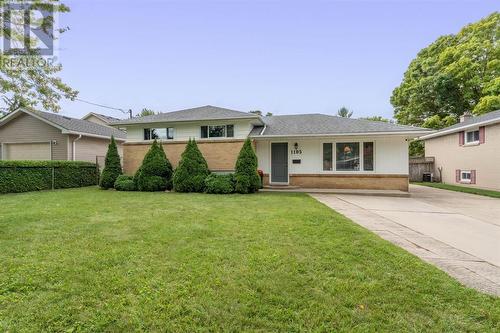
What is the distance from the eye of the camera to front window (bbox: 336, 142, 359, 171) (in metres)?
12.8

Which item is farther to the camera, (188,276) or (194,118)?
(194,118)

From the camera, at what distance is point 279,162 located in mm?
13766

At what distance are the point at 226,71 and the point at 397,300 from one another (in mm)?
19852

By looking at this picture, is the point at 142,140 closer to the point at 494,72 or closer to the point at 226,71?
the point at 226,71

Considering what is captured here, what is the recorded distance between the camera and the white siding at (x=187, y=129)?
44.4ft

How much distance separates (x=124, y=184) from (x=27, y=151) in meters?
8.79

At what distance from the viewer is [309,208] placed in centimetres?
781

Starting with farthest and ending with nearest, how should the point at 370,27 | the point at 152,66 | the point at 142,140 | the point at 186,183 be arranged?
the point at 152,66 → the point at 142,140 → the point at 370,27 → the point at 186,183

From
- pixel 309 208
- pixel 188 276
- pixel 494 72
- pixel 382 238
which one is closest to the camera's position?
pixel 188 276

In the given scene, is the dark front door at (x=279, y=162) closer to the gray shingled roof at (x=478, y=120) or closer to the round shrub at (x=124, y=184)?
the round shrub at (x=124, y=184)

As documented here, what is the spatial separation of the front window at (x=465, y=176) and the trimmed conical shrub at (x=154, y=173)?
1737 cm

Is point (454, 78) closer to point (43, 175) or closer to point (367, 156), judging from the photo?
point (367, 156)

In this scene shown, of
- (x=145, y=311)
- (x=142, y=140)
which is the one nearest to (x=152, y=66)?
(x=142, y=140)

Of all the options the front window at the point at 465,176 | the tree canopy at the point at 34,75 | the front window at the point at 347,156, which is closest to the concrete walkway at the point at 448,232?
the front window at the point at 347,156
